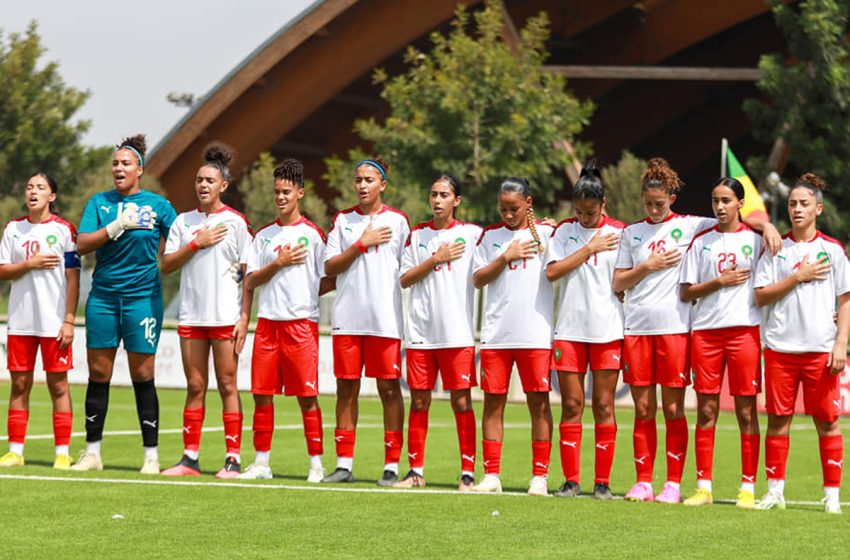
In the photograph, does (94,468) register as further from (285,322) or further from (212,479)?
(285,322)

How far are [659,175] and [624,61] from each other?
3279 cm

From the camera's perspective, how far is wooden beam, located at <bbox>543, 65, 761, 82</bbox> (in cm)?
3709

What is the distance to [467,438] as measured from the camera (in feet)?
35.3

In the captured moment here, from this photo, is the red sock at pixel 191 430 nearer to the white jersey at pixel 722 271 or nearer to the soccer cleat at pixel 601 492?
the soccer cleat at pixel 601 492

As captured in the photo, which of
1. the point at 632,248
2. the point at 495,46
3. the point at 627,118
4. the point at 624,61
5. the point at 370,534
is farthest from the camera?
the point at 627,118

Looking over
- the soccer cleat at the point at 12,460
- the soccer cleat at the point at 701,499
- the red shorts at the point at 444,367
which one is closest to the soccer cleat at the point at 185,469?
the soccer cleat at the point at 12,460

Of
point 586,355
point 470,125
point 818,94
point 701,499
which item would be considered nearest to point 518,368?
point 586,355

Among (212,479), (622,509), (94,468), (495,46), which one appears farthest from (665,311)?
(495,46)

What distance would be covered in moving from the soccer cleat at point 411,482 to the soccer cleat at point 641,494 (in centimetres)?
152

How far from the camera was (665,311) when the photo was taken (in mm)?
10133

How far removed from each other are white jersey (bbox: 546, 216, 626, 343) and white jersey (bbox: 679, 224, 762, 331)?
52cm

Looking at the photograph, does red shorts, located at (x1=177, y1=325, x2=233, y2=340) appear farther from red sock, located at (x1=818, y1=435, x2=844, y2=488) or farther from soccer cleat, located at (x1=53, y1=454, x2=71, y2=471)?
red sock, located at (x1=818, y1=435, x2=844, y2=488)

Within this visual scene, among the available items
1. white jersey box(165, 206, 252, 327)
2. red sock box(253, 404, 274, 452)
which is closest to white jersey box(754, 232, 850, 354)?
red sock box(253, 404, 274, 452)

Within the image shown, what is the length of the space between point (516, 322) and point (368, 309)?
3.69 ft
